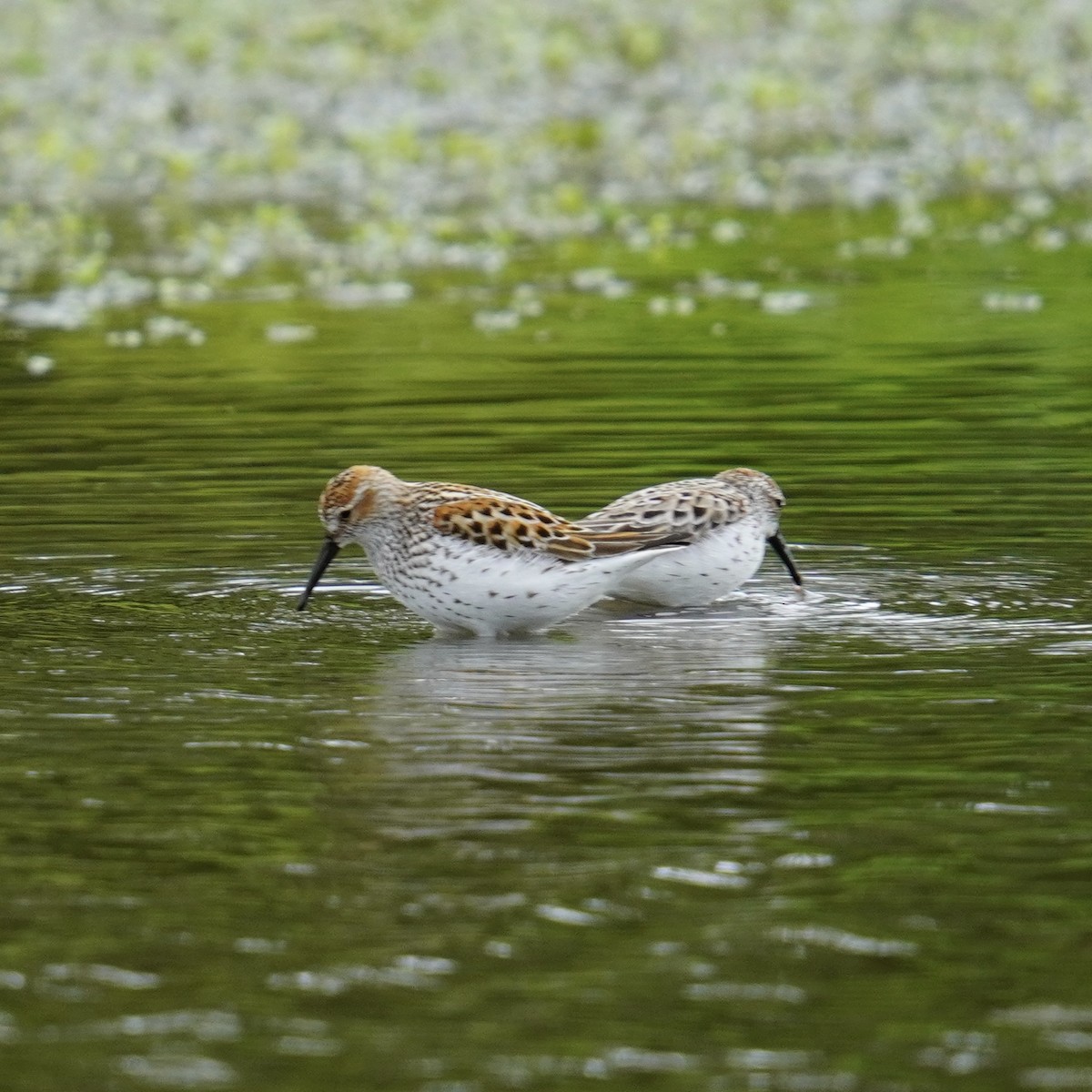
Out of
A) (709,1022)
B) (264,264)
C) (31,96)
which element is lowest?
(709,1022)

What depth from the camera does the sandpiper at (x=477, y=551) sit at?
400 inches

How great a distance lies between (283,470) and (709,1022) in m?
8.97

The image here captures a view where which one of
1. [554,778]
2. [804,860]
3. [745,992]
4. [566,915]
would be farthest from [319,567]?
[745,992]

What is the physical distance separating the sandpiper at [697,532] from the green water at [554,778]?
0.14 m

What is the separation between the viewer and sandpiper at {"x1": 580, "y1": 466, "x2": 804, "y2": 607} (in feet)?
35.5

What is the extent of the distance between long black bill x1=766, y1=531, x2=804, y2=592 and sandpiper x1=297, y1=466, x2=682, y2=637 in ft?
2.79

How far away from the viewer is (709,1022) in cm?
582

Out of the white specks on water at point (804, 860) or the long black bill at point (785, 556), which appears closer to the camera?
the white specks on water at point (804, 860)

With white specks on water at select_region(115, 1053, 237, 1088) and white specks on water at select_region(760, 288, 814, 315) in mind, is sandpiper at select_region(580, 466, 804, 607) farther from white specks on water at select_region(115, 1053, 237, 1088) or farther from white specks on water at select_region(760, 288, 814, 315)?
white specks on water at select_region(760, 288, 814, 315)

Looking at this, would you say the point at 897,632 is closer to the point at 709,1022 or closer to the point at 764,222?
the point at 709,1022

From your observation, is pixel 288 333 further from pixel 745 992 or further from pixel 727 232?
pixel 745 992

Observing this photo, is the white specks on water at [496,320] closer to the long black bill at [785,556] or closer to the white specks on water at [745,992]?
the long black bill at [785,556]

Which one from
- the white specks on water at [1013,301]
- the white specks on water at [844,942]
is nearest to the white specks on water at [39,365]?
the white specks on water at [1013,301]

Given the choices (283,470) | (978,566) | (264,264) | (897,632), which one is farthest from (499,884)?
(264,264)
